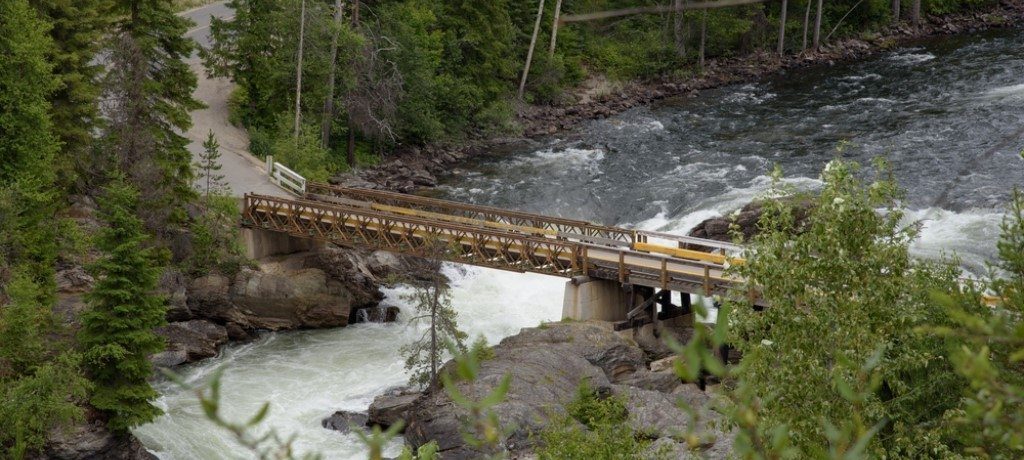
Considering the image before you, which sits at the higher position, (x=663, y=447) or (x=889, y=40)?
(x=889, y=40)

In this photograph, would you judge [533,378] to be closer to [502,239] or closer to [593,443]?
[502,239]

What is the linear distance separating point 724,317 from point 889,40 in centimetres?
6529

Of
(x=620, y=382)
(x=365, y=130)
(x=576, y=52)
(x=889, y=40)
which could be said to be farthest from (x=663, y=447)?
(x=889, y=40)

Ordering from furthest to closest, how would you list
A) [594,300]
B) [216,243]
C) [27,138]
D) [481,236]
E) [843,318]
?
[216,243] → [481,236] → [27,138] → [594,300] → [843,318]

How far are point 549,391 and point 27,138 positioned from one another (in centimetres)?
1405

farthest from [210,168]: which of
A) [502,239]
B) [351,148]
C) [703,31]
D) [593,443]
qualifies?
[703,31]

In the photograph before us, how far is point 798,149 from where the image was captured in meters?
42.5

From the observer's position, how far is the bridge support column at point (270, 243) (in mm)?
30969

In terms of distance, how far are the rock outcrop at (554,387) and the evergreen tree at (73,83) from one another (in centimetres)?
1282

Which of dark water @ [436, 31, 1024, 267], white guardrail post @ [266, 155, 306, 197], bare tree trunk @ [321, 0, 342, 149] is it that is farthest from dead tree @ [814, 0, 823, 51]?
white guardrail post @ [266, 155, 306, 197]

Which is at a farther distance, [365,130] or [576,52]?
[576,52]

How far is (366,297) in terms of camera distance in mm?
29984

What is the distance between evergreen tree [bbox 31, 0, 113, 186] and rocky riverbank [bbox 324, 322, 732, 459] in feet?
38.0

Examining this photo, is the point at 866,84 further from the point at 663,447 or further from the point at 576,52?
the point at 663,447
